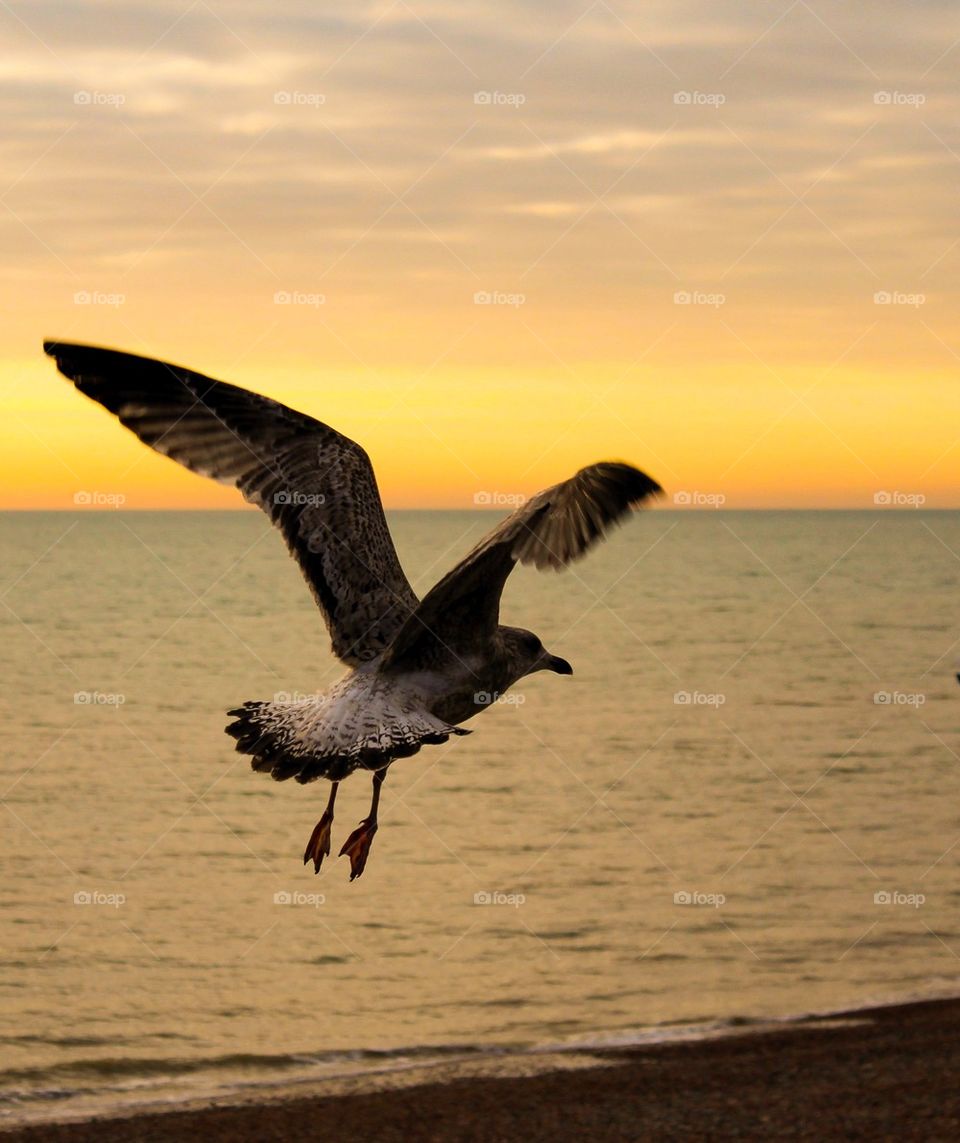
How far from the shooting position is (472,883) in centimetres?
2592

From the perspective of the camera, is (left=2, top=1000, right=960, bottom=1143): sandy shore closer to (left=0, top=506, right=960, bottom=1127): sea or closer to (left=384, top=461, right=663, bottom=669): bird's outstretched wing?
(left=0, top=506, right=960, bottom=1127): sea

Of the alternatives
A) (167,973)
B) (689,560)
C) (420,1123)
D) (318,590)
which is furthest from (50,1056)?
(689,560)

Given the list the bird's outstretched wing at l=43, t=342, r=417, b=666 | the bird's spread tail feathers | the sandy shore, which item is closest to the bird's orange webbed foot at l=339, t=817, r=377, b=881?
the bird's spread tail feathers

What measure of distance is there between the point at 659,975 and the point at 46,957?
8754 millimetres

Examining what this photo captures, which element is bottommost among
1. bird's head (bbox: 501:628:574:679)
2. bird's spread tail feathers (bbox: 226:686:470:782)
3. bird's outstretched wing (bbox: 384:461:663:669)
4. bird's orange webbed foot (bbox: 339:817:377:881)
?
bird's orange webbed foot (bbox: 339:817:377:881)

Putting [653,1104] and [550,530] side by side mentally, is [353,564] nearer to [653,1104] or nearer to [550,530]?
[550,530]

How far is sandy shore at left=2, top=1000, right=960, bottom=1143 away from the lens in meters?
15.1

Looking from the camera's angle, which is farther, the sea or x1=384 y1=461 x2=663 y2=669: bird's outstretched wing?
the sea

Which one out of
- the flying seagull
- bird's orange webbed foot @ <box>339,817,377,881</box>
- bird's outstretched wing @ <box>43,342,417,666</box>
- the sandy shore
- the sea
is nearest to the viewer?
the flying seagull

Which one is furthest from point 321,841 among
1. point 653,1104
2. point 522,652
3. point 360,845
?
point 653,1104

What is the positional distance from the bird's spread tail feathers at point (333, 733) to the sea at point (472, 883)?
0.79m

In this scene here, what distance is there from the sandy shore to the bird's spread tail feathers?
902 cm

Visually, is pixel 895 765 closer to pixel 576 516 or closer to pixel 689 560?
pixel 576 516

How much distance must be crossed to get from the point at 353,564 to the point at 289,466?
0.72 meters
